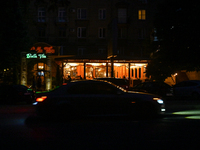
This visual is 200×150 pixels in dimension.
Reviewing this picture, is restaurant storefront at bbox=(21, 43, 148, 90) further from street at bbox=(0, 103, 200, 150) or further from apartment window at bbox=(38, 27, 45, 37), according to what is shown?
street at bbox=(0, 103, 200, 150)

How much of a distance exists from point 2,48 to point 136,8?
24.5 meters

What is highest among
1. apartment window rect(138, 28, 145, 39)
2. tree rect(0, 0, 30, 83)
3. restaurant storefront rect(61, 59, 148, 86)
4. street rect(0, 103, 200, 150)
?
apartment window rect(138, 28, 145, 39)

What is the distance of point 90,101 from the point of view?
35.9 ft

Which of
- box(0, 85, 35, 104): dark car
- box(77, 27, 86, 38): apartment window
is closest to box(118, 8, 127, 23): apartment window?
box(77, 27, 86, 38): apartment window

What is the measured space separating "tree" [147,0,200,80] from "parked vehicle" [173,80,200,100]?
344 cm

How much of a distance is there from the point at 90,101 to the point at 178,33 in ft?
58.2

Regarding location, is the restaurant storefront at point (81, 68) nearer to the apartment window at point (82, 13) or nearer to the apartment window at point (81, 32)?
the apartment window at point (81, 32)

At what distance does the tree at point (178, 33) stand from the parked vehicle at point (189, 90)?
11.3 feet

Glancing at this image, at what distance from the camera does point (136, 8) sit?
1748 inches

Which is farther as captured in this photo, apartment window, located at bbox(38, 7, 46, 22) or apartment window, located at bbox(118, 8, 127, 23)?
apartment window, located at bbox(118, 8, 127, 23)

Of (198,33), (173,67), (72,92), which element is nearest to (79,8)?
(173,67)

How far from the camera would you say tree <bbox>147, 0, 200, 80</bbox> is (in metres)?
25.4

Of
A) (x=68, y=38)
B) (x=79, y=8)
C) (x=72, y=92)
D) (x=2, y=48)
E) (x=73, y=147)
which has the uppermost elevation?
(x=79, y=8)

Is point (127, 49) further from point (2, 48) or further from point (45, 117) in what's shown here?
point (45, 117)
